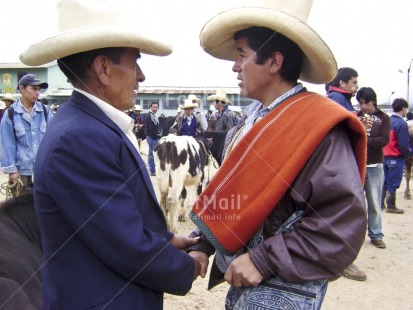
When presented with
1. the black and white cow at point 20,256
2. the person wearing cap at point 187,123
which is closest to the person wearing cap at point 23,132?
the black and white cow at point 20,256

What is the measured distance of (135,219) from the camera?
52.5 inches

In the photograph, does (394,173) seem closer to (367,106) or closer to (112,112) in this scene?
(367,106)

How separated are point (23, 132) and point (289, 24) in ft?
13.2

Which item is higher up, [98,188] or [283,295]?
[98,188]

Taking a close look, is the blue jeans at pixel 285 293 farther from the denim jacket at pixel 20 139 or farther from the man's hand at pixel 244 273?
the denim jacket at pixel 20 139

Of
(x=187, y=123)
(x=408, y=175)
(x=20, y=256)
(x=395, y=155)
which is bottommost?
(x=408, y=175)

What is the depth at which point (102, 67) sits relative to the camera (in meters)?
1.49

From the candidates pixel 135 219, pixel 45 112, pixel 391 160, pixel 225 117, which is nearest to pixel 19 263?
pixel 135 219

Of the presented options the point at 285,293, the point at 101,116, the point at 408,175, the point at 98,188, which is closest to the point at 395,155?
the point at 408,175

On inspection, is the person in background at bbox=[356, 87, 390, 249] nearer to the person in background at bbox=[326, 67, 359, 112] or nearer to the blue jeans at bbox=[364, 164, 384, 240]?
the blue jeans at bbox=[364, 164, 384, 240]

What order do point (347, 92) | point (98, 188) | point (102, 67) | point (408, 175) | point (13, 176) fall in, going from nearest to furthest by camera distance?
1. point (98, 188)
2. point (102, 67)
3. point (347, 92)
4. point (13, 176)
5. point (408, 175)

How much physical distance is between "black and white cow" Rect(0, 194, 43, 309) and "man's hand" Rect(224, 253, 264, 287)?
1.22 m

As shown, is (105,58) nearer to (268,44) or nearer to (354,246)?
(268,44)

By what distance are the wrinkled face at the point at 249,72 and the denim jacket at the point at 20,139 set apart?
3.64 metres
